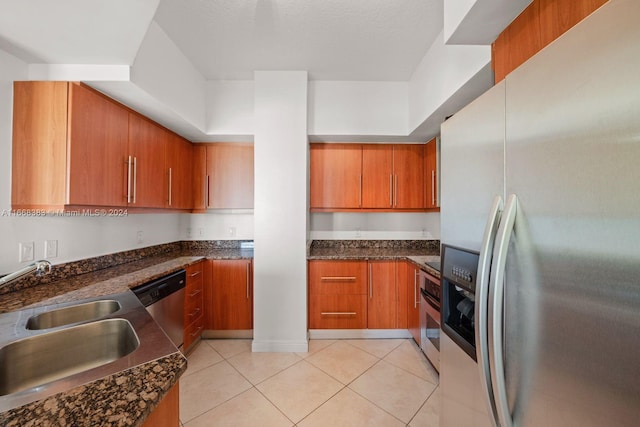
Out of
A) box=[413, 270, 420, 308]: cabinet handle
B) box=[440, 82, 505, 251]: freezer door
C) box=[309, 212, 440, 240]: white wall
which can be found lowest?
box=[413, 270, 420, 308]: cabinet handle

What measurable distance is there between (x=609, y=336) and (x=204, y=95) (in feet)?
10.5

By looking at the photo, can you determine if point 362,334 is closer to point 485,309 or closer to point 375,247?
point 375,247

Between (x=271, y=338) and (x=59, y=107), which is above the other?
(x=59, y=107)

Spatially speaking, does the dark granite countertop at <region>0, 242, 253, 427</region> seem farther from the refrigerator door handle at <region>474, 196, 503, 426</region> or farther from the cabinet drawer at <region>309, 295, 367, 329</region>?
the cabinet drawer at <region>309, 295, 367, 329</region>

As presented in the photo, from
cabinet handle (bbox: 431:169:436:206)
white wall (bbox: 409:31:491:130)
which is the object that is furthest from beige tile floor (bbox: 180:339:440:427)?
white wall (bbox: 409:31:491:130)

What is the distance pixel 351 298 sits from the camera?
8.45 feet

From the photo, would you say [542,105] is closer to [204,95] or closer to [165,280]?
[165,280]

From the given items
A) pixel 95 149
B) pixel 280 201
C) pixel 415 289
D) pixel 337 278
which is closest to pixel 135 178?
pixel 95 149

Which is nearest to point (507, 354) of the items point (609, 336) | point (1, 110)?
point (609, 336)

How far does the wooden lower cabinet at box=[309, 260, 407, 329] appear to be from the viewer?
2561 millimetres

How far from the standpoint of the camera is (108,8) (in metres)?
1.23

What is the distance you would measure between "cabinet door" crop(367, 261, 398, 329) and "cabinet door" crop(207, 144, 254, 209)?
1639 millimetres

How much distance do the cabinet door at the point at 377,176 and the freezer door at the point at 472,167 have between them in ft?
5.89

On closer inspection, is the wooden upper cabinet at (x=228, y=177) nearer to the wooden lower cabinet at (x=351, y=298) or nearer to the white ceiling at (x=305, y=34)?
the white ceiling at (x=305, y=34)
